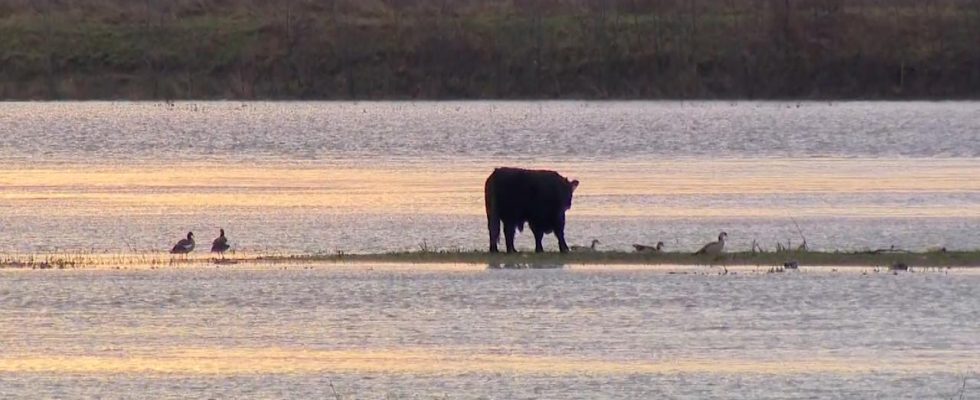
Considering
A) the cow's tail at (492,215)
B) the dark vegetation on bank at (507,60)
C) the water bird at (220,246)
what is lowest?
the water bird at (220,246)

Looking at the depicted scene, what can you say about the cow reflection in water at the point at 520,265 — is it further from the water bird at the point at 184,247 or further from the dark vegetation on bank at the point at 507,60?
the dark vegetation on bank at the point at 507,60

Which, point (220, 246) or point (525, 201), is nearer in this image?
point (525, 201)

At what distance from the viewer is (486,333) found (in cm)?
1916

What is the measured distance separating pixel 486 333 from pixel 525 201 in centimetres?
596

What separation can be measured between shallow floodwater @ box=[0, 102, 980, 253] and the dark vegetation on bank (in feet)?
5.11

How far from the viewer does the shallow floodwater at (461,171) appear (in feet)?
98.5

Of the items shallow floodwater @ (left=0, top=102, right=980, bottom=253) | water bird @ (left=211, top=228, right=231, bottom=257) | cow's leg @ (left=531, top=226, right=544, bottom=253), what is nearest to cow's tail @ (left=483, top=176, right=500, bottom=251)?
cow's leg @ (left=531, top=226, right=544, bottom=253)

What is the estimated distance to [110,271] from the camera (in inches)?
958

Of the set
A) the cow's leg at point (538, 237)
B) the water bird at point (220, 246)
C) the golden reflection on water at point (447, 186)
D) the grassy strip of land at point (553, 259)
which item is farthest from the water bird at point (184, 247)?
the golden reflection on water at point (447, 186)

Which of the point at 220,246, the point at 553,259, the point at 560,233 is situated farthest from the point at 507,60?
the point at 553,259

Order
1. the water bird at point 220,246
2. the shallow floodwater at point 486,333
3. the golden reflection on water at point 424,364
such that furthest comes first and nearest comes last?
the water bird at point 220,246, the golden reflection on water at point 424,364, the shallow floodwater at point 486,333

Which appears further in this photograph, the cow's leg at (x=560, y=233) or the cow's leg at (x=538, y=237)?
the cow's leg at (x=538, y=237)

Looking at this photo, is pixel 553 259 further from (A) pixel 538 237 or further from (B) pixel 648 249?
(B) pixel 648 249

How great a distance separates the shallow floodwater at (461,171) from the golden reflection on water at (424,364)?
9723 mm
